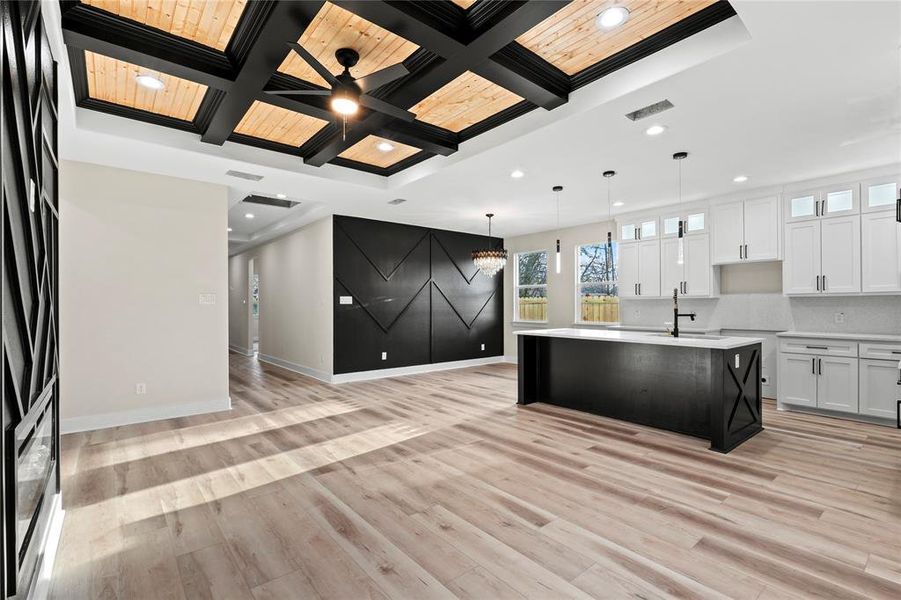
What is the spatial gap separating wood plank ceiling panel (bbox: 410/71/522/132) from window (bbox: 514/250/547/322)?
17.5ft

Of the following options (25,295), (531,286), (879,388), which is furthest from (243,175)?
(879,388)

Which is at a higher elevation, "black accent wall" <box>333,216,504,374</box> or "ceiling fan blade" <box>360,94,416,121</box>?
"ceiling fan blade" <box>360,94,416,121</box>

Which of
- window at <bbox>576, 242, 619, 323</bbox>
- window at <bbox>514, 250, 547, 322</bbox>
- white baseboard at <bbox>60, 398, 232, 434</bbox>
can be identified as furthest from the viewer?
window at <bbox>514, 250, 547, 322</bbox>

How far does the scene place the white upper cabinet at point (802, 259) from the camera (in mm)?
5379

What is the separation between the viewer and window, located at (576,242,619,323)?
7.97m

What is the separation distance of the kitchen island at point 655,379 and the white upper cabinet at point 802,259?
1745 mm

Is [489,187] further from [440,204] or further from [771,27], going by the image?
[771,27]

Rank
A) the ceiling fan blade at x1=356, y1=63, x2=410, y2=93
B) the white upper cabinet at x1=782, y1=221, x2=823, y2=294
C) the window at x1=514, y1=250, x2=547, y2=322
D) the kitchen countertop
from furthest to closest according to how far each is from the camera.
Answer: the window at x1=514, y1=250, x2=547, y2=322, the white upper cabinet at x1=782, y1=221, x2=823, y2=294, the kitchen countertop, the ceiling fan blade at x1=356, y1=63, x2=410, y2=93

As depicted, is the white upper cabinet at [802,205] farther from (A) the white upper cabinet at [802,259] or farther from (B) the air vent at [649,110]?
(B) the air vent at [649,110]

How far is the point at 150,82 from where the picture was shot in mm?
3486

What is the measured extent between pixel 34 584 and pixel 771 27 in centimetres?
460

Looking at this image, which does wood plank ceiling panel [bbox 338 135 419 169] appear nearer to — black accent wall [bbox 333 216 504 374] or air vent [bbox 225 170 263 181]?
air vent [bbox 225 170 263 181]

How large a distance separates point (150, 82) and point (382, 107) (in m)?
1.92

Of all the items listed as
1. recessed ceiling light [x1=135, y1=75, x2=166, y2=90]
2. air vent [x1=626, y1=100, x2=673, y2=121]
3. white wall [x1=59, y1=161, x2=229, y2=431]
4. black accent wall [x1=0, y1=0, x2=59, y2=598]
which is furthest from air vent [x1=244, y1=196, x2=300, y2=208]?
air vent [x1=626, y1=100, x2=673, y2=121]
